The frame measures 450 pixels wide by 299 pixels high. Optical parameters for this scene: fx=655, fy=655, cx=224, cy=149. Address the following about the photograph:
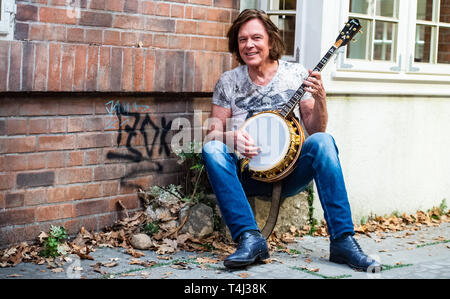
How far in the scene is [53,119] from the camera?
4.09 metres

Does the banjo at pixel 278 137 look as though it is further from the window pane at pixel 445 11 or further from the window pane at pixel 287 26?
the window pane at pixel 445 11

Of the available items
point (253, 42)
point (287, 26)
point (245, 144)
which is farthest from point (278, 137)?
point (287, 26)

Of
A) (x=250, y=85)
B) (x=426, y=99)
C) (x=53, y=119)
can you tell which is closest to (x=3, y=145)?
(x=53, y=119)

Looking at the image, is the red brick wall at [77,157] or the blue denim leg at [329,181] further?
the red brick wall at [77,157]

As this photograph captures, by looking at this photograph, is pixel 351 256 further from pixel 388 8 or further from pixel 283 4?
pixel 388 8

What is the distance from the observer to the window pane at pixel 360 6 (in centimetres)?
513

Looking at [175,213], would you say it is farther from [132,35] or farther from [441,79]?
[441,79]

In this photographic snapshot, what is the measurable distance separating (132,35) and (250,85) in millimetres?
862

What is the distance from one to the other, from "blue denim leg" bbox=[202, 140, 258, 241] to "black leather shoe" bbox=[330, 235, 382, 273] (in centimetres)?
51

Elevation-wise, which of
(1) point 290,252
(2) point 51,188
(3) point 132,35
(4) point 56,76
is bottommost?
(1) point 290,252

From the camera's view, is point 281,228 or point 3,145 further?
point 281,228

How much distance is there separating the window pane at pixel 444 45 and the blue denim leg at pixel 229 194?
2.88 meters

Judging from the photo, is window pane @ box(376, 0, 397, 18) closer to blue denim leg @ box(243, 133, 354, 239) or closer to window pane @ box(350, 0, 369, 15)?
window pane @ box(350, 0, 369, 15)

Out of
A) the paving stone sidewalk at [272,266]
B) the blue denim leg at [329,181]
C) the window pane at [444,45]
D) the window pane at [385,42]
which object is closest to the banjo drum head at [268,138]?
the blue denim leg at [329,181]
